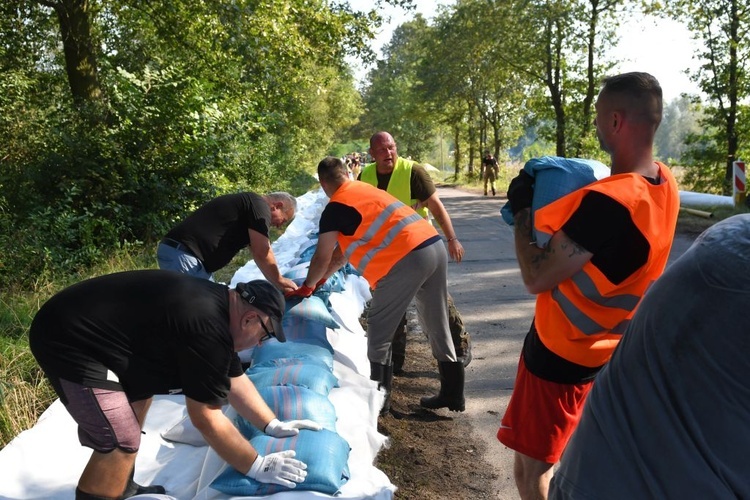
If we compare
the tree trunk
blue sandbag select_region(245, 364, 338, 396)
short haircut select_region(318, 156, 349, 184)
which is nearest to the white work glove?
blue sandbag select_region(245, 364, 338, 396)

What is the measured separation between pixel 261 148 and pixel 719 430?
1486cm

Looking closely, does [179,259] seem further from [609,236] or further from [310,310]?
[609,236]

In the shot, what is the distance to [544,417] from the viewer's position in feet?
7.05

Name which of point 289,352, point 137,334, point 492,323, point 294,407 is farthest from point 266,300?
point 492,323

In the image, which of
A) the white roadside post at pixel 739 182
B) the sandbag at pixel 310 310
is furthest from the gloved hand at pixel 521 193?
the white roadside post at pixel 739 182

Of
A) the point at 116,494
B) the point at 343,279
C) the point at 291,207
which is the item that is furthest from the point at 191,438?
the point at 343,279

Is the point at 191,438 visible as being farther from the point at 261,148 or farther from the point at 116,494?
the point at 261,148

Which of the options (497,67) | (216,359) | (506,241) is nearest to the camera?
(216,359)

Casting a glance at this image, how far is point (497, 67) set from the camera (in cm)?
2258

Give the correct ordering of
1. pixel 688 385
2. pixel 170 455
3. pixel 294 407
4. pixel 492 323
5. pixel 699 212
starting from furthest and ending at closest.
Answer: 1. pixel 699 212
2. pixel 492 323
3. pixel 170 455
4. pixel 294 407
5. pixel 688 385

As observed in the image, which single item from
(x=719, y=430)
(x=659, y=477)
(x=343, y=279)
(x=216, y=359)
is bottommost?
(x=343, y=279)

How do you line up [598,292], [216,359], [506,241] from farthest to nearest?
→ [506,241] < [216,359] < [598,292]

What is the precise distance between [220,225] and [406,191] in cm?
145

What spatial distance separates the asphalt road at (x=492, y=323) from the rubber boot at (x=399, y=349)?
1.69 ft
